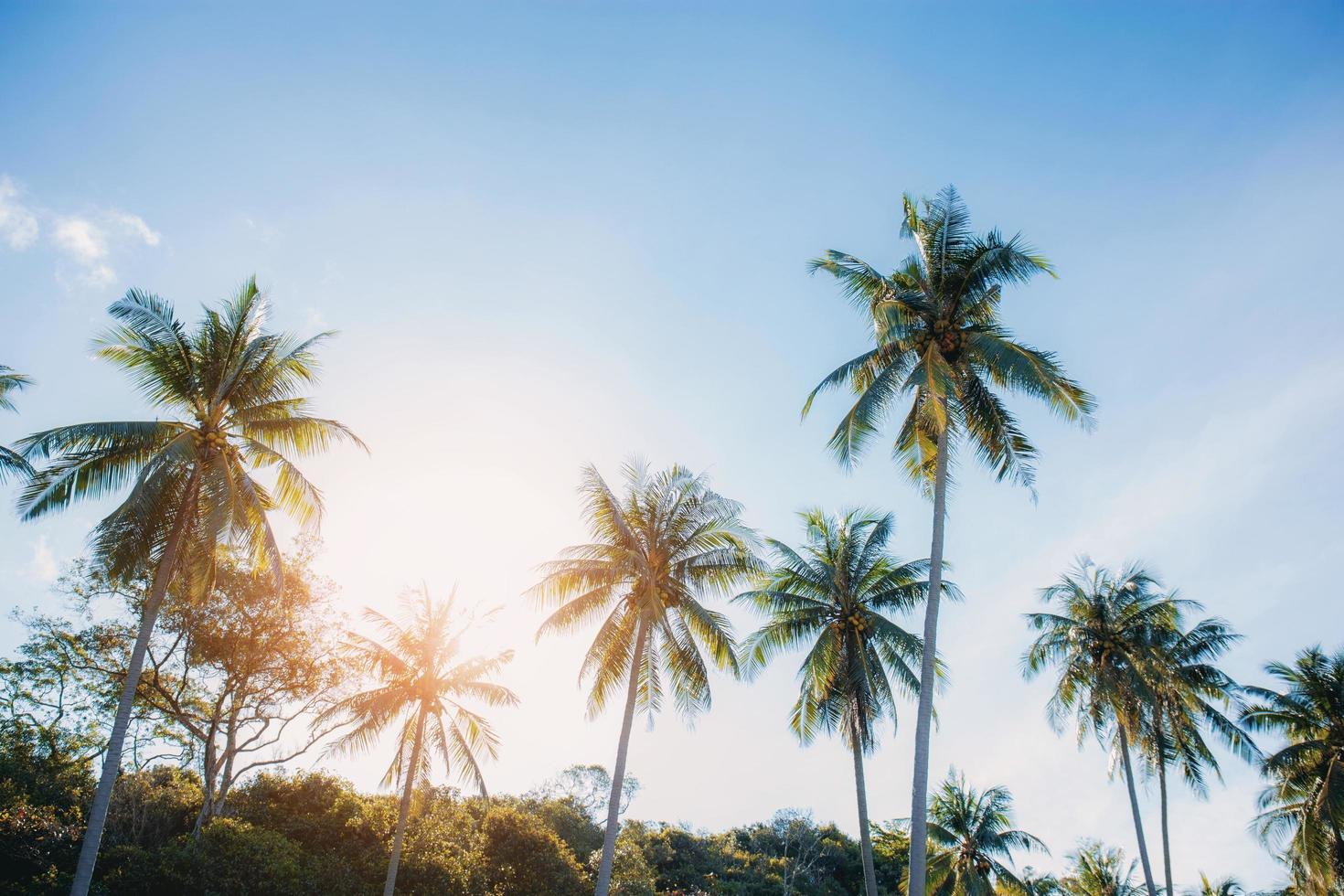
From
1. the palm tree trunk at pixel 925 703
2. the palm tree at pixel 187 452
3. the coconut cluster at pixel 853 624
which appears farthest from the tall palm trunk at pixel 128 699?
the coconut cluster at pixel 853 624

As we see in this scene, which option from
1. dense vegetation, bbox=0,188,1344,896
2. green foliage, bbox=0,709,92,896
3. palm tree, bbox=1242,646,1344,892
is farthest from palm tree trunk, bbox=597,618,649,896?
palm tree, bbox=1242,646,1344,892

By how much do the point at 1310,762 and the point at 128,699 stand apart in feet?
114

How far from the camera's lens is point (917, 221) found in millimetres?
17484

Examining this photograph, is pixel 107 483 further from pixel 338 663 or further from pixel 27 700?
pixel 27 700

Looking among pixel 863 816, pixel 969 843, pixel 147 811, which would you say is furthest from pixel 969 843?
pixel 147 811

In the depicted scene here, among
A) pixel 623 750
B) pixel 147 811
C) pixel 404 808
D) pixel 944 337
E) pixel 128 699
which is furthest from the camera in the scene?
pixel 147 811

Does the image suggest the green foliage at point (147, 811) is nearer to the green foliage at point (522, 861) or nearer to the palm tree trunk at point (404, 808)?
the palm tree trunk at point (404, 808)

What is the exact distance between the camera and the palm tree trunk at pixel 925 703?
13.1m

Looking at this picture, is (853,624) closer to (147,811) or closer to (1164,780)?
(1164,780)

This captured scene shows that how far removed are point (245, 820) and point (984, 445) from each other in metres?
23.4

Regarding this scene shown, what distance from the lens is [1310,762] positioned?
2703 cm

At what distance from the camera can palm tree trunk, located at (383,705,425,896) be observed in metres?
21.5

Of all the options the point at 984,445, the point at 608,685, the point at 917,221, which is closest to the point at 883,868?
the point at 608,685

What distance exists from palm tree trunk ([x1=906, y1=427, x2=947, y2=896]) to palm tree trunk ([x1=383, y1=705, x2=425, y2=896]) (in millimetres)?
14669
